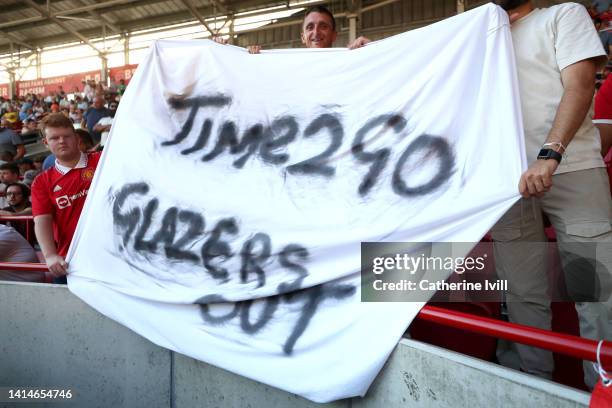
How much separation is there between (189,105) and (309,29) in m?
0.84

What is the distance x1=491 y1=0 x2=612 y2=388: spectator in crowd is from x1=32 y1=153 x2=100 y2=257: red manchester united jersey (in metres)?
2.39

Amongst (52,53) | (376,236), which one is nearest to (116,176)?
(376,236)

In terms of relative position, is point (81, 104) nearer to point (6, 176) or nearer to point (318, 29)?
point (6, 176)

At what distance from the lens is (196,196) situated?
2096 mm

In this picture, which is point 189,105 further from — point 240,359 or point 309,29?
point 240,359

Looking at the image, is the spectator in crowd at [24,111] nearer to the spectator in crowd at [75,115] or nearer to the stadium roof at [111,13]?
the spectator in crowd at [75,115]

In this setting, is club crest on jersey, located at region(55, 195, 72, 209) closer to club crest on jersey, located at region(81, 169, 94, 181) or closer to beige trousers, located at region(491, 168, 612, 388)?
club crest on jersey, located at region(81, 169, 94, 181)

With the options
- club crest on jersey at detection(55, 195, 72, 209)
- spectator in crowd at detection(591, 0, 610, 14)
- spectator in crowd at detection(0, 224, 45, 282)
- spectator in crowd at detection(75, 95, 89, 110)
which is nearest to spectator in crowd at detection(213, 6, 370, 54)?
club crest on jersey at detection(55, 195, 72, 209)

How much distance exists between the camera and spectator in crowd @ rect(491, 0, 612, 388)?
4.87ft

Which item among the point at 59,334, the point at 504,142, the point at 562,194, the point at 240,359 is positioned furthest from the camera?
the point at 59,334

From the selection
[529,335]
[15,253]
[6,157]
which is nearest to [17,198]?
[15,253]

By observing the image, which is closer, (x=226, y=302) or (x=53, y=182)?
(x=226, y=302)

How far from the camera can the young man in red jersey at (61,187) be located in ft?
8.62

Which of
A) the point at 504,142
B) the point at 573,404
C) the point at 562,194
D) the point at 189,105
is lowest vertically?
the point at 573,404
